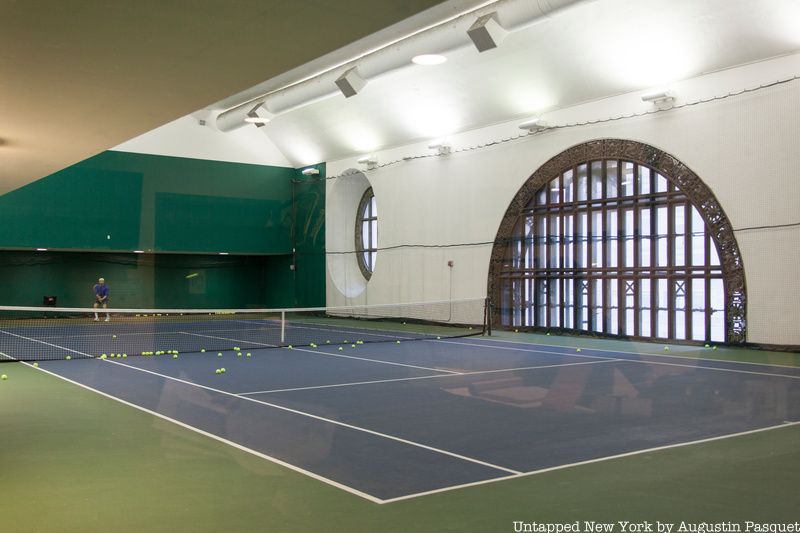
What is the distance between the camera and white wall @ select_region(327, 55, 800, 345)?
13625mm

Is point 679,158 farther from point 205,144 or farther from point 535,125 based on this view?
point 205,144

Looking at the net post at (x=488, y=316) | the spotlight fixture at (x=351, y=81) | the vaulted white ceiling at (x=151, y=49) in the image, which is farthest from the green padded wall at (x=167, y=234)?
the vaulted white ceiling at (x=151, y=49)

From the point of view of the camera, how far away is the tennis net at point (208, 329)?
14.4 meters

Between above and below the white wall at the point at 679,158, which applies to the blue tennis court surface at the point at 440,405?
below

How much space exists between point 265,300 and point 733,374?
792 inches

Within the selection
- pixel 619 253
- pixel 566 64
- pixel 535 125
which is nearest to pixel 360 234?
pixel 535 125

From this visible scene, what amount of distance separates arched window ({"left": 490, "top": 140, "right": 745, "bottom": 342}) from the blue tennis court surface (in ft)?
9.37

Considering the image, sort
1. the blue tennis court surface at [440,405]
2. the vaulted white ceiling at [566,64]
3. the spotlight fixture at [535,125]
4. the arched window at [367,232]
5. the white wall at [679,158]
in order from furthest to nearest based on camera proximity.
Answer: the arched window at [367,232] → the spotlight fixture at [535,125] → the white wall at [679,158] → the vaulted white ceiling at [566,64] → the blue tennis court surface at [440,405]

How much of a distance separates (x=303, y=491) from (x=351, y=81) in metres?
14.2

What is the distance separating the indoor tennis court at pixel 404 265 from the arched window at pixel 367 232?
134mm

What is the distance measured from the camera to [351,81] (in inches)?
707

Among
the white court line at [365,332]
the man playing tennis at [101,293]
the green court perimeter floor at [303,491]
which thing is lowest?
the green court perimeter floor at [303,491]

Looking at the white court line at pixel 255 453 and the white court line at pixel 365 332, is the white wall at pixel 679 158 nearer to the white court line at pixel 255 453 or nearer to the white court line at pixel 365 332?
the white court line at pixel 365 332

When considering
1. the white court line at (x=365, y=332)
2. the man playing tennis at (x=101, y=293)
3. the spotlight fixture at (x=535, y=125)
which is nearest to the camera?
the white court line at (x=365, y=332)
